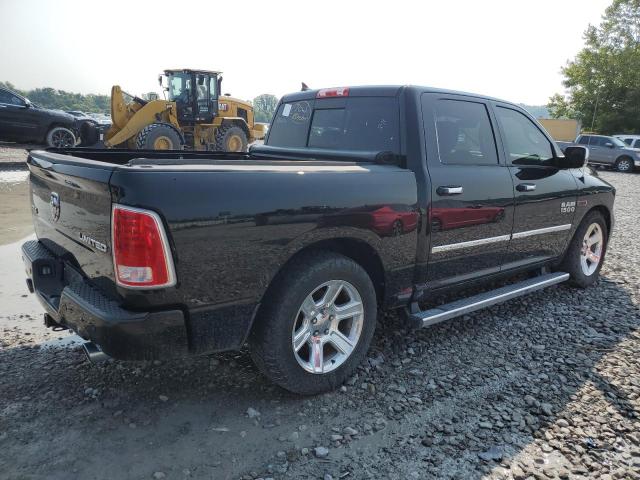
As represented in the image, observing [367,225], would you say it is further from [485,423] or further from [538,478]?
[538,478]

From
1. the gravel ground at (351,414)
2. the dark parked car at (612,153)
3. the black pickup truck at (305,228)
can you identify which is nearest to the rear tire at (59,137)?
the gravel ground at (351,414)

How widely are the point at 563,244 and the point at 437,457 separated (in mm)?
3006

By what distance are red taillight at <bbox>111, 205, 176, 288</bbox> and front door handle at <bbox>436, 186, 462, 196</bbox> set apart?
185 centimetres

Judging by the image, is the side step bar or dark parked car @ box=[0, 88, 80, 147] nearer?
the side step bar

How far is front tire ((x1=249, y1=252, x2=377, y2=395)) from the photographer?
2.64 metres

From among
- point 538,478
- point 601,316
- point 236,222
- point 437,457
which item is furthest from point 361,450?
point 601,316

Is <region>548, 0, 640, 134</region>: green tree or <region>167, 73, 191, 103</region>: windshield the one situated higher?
<region>548, 0, 640, 134</region>: green tree

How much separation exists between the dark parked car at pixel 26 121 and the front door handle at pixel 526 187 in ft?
48.3

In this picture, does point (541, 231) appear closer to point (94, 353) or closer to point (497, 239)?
point (497, 239)

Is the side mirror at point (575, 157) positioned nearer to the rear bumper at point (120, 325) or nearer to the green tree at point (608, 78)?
the rear bumper at point (120, 325)

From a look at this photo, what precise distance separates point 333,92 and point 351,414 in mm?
2430

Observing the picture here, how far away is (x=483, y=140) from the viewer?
12.4 ft

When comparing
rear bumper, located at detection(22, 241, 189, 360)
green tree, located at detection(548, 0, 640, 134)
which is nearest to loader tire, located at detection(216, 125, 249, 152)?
rear bumper, located at detection(22, 241, 189, 360)

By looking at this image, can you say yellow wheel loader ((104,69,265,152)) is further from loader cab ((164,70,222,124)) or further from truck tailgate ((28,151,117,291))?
truck tailgate ((28,151,117,291))
